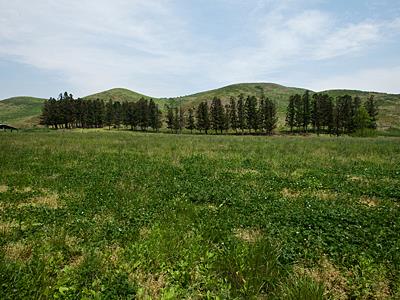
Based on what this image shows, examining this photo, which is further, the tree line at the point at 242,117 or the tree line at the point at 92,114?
the tree line at the point at 92,114

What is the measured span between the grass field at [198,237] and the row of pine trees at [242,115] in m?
86.8

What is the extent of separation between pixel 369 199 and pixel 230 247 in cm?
663

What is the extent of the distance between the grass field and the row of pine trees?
285 feet

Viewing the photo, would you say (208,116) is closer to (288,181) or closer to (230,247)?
(288,181)

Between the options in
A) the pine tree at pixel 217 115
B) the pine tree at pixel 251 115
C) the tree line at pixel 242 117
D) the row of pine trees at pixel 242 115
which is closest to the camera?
the row of pine trees at pixel 242 115

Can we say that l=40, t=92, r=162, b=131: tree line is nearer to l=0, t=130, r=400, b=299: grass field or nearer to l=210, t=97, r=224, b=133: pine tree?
l=210, t=97, r=224, b=133: pine tree

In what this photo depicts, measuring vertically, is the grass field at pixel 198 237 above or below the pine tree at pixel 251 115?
below

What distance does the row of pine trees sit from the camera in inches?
3642

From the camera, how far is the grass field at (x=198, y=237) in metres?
4.45

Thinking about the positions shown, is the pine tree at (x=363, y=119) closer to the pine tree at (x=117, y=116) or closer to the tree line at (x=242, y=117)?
the tree line at (x=242, y=117)

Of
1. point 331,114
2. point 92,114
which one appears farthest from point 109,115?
point 331,114

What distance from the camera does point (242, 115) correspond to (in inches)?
4026

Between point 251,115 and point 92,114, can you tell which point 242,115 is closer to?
point 251,115

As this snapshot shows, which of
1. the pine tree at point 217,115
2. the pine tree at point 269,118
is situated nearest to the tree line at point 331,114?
the pine tree at point 269,118
